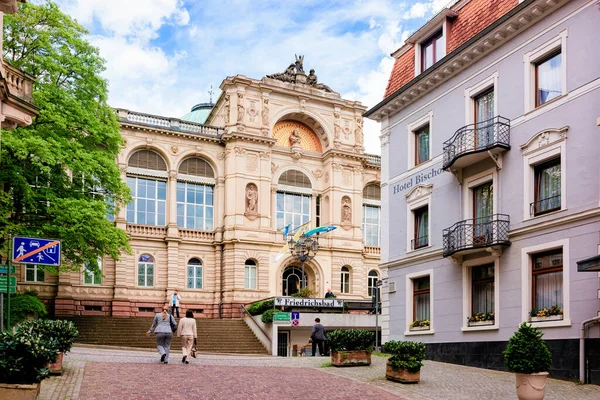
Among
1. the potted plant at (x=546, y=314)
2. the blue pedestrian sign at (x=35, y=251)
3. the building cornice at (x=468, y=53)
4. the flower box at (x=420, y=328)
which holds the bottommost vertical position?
the flower box at (x=420, y=328)

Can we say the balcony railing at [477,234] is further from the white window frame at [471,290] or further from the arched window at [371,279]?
the arched window at [371,279]

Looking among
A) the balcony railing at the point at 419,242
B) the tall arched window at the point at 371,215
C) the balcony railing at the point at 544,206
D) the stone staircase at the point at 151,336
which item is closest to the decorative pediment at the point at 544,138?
the balcony railing at the point at 544,206

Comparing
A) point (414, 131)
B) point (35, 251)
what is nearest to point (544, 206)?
point (414, 131)

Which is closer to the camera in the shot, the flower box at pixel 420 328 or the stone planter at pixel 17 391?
the stone planter at pixel 17 391

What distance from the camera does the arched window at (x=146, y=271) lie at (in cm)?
4206

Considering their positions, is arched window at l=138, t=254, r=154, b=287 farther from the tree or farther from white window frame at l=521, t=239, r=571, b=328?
white window frame at l=521, t=239, r=571, b=328

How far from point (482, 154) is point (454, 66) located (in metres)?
3.75

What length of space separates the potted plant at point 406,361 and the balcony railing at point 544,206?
5.40 meters

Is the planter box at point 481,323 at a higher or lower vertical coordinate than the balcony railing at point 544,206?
lower

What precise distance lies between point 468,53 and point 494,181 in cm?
448

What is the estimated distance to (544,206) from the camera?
61.1 ft

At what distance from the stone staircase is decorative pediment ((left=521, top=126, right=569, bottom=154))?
737 inches

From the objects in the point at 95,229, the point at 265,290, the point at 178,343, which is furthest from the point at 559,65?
the point at 265,290

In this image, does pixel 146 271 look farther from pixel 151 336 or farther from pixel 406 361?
pixel 406 361
